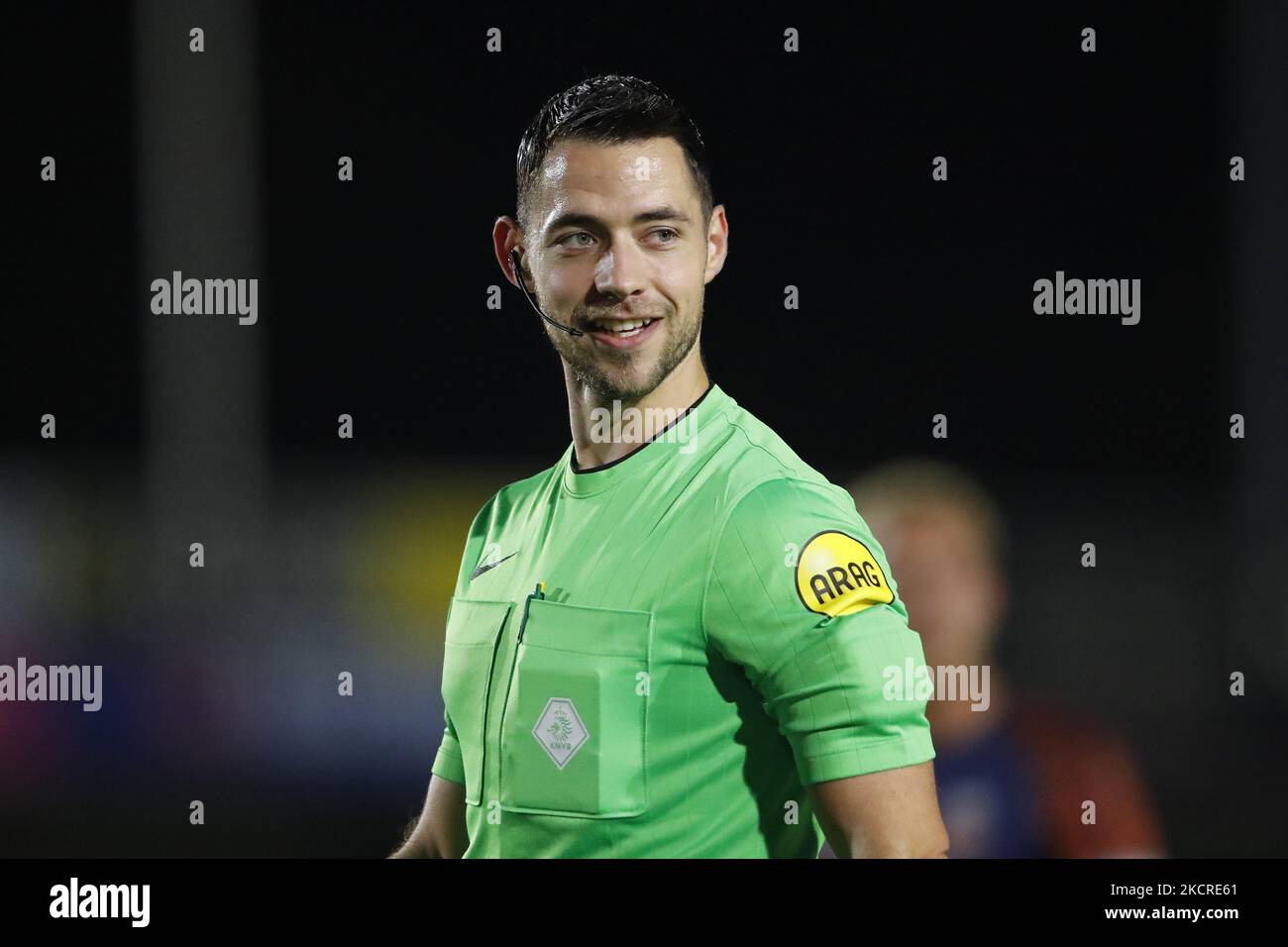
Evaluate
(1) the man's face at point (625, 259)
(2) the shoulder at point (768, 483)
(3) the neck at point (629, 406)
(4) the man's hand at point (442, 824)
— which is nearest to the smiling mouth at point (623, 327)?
(1) the man's face at point (625, 259)

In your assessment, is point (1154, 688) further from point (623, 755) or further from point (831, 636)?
point (623, 755)

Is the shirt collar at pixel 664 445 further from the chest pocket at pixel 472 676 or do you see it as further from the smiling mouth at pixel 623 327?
the chest pocket at pixel 472 676

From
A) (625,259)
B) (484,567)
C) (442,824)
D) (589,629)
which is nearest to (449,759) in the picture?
(442,824)

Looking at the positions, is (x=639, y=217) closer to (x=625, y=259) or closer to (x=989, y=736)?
(x=625, y=259)

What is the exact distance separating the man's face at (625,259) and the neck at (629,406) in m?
0.02

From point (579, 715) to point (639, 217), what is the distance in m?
0.98

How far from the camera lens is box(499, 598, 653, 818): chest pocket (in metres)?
2.40

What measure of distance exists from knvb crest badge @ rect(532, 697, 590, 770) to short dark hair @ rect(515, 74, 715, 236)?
1.03m

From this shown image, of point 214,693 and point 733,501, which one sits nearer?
point 733,501

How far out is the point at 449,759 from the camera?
2789mm

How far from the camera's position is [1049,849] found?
3020 millimetres

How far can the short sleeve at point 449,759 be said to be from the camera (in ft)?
9.10

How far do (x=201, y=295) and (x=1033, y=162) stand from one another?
2051mm

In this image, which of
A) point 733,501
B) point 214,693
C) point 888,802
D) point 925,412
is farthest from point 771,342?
point 214,693
